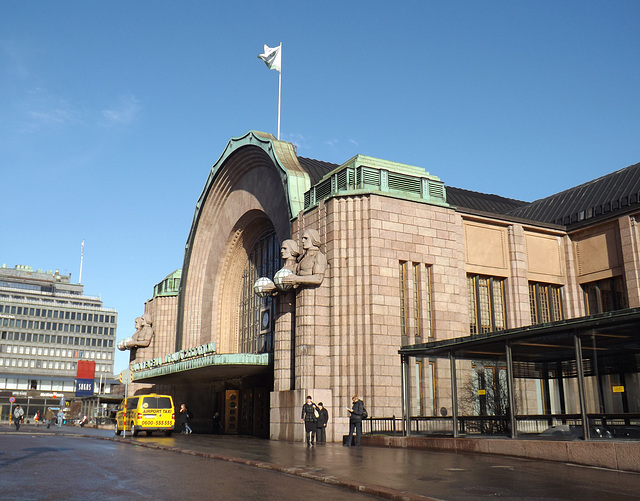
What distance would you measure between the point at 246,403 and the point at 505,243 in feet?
62.2

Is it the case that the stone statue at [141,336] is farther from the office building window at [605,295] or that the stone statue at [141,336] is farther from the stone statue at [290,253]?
the office building window at [605,295]

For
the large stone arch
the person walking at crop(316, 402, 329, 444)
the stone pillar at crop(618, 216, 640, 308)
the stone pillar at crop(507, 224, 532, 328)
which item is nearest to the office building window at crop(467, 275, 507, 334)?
the stone pillar at crop(507, 224, 532, 328)

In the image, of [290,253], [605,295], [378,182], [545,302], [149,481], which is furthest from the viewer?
[545,302]

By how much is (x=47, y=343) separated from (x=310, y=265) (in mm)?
112629

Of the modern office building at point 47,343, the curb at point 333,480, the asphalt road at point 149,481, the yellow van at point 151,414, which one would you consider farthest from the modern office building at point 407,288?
the modern office building at point 47,343

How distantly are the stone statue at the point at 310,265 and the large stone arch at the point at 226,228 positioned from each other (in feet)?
18.9

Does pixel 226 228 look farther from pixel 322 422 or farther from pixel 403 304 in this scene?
pixel 322 422

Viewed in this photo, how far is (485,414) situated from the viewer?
2050 centimetres

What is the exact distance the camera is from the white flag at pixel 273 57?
40000 millimetres

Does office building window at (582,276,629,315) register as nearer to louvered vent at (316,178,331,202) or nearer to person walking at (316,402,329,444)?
louvered vent at (316,178,331,202)

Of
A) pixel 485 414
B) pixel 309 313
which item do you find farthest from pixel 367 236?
pixel 485 414

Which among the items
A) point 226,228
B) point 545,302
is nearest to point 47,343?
point 226,228

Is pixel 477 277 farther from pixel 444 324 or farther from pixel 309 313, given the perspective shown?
pixel 309 313

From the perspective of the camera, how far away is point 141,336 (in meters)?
51.3
